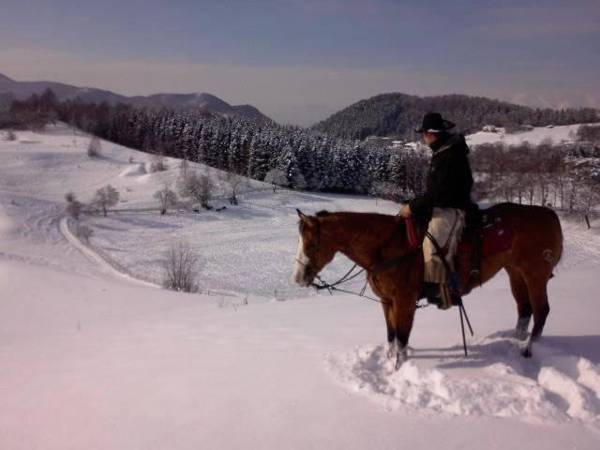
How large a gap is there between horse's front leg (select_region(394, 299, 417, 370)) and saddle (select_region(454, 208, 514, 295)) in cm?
67

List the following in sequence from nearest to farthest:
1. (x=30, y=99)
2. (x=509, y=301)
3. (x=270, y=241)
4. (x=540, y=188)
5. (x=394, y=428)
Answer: (x=394, y=428)
(x=509, y=301)
(x=270, y=241)
(x=540, y=188)
(x=30, y=99)

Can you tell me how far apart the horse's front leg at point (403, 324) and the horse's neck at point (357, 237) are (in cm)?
54

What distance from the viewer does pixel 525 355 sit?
445 cm

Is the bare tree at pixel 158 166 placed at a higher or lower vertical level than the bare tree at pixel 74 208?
higher

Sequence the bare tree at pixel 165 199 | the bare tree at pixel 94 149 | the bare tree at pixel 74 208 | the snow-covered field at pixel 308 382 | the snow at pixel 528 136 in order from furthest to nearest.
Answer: the snow at pixel 528 136 < the bare tree at pixel 94 149 < the bare tree at pixel 165 199 < the bare tree at pixel 74 208 < the snow-covered field at pixel 308 382

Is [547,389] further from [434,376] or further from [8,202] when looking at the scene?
[8,202]

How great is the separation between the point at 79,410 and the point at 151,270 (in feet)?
125

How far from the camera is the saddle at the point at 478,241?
4.56 metres

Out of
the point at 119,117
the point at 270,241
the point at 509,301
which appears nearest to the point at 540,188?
the point at 270,241

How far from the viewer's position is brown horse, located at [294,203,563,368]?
13.9ft

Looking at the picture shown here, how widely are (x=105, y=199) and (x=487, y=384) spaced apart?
6314 cm

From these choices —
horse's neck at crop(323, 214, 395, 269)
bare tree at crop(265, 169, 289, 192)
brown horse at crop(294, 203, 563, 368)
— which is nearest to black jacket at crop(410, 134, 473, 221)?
brown horse at crop(294, 203, 563, 368)

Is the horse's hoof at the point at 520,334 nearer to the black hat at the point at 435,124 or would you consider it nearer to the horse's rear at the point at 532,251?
the horse's rear at the point at 532,251

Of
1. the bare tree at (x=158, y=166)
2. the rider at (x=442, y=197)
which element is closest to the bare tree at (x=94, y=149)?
the bare tree at (x=158, y=166)
